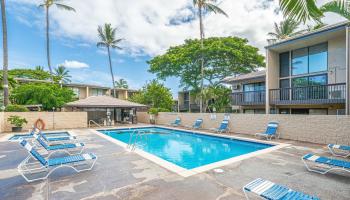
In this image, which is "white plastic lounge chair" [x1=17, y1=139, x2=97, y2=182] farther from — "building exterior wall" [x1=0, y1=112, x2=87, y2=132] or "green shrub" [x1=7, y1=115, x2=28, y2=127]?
"building exterior wall" [x1=0, y1=112, x2=87, y2=132]

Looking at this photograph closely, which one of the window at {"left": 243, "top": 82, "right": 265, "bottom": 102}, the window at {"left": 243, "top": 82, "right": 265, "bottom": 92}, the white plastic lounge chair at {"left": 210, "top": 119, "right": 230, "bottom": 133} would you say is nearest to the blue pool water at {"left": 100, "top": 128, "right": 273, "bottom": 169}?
the white plastic lounge chair at {"left": 210, "top": 119, "right": 230, "bottom": 133}

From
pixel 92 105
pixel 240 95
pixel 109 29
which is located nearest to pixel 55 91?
pixel 92 105

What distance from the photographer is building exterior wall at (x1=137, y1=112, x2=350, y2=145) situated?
8.64 metres

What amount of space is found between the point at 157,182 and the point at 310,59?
45.8 feet

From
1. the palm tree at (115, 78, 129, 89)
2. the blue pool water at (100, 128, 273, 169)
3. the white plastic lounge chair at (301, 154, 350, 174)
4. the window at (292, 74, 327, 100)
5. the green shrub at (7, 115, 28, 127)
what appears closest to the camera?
the white plastic lounge chair at (301, 154, 350, 174)


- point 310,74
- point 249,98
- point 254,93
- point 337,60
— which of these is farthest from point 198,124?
point 337,60

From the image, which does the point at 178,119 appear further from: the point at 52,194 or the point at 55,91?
the point at 55,91

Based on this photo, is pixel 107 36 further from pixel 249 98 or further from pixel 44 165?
pixel 44 165

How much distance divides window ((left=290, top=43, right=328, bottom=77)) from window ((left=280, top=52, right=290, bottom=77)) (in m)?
0.43

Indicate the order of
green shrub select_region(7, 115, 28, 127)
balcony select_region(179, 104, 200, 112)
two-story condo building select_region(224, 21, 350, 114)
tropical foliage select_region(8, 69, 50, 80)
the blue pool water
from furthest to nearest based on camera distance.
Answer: balcony select_region(179, 104, 200, 112)
tropical foliage select_region(8, 69, 50, 80)
green shrub select_region(7, 115, 28, 127)
two-story condo building select_region(224, 21, 350, 114)
the blue pool water

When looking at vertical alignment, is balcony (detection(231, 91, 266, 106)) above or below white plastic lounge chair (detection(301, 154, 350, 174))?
above

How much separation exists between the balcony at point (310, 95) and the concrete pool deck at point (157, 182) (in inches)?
281

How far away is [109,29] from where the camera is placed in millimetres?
29156

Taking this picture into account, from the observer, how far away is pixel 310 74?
13.2 meters
